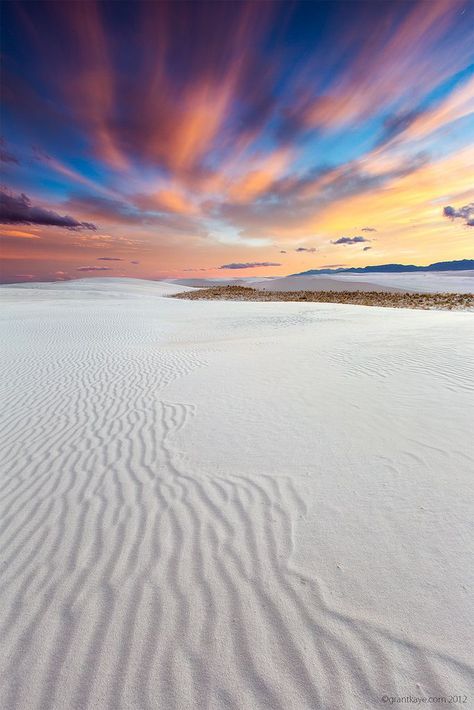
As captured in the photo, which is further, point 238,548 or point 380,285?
point 380,285

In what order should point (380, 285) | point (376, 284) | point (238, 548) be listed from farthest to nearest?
point (376, 284) → point (380, 285) → point (238, 548)

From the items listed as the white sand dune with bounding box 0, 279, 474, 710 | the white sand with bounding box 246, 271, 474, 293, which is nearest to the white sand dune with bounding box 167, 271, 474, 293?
the white sand with bounding box 246, 271, 474, 293

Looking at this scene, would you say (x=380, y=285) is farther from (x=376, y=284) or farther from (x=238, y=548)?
(x=238, y=548)

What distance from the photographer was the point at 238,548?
Result: 10.0 feet

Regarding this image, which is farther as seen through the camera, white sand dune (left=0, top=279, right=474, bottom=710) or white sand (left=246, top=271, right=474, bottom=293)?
white sand (left=246, top=271, right=474, bottom=293)

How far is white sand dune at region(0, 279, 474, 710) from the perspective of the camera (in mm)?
2094

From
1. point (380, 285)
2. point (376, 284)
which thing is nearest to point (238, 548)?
point (380, 285)

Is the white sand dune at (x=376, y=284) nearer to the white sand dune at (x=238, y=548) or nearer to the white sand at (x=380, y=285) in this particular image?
the white sand at (x=380, y=285)

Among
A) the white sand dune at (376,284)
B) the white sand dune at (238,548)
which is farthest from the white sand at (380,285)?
the white sand dune at (238,548)

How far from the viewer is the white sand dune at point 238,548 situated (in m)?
2.09

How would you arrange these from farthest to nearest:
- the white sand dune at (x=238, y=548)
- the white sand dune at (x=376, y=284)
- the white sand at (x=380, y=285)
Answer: the white sand dune at (x=376, y=284) < the white sand at (x=380, y=285) < the white sand dune at (x=238, y=548)

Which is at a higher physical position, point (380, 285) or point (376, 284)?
point (376, 284)

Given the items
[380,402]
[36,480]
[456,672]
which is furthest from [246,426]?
[456,672]

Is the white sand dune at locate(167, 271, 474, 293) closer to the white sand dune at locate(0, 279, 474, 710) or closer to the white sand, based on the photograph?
the white sand
